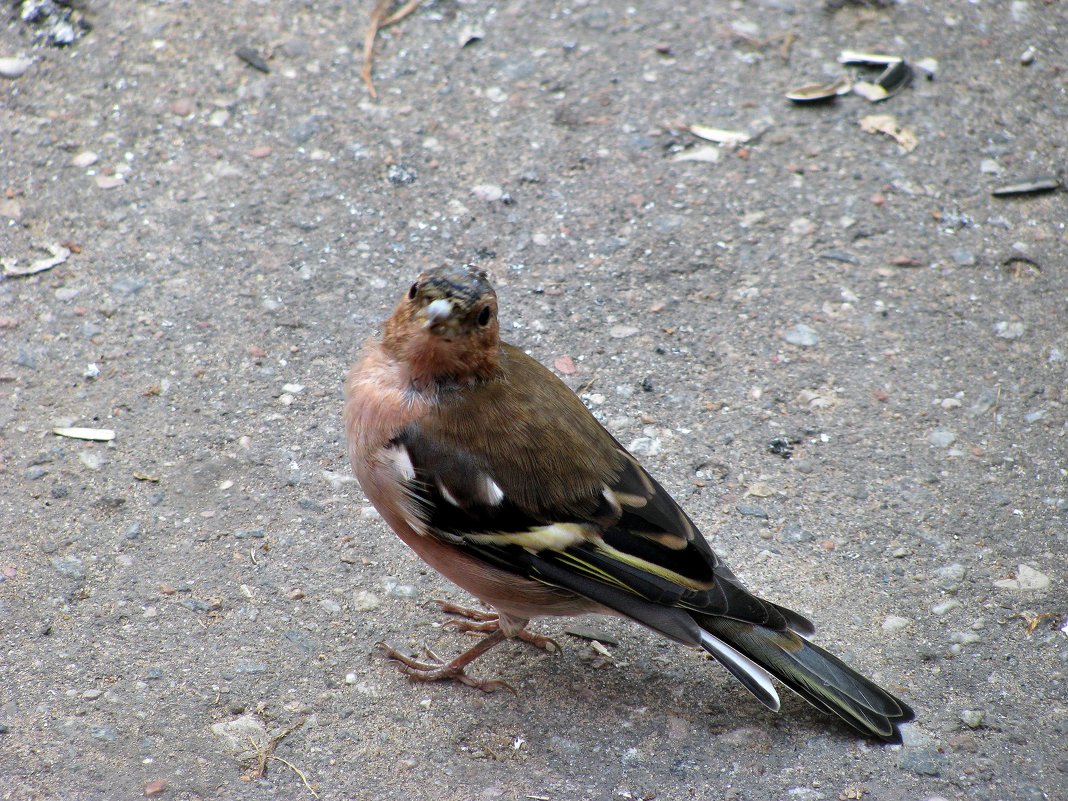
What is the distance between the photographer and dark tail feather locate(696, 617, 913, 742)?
333 centimetres

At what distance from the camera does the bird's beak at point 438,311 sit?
329cm

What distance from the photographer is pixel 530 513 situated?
3.40 m

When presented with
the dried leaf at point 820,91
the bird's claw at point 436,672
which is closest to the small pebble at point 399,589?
the bird's claw at point 436,672

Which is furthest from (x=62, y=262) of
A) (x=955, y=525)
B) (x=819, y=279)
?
(x=955, y=525)

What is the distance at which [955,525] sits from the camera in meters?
4.04

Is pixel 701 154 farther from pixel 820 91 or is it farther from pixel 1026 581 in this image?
pixel 1026 581

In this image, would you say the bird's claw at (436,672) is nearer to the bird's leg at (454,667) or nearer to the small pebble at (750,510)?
the bird's leg at (454,667)

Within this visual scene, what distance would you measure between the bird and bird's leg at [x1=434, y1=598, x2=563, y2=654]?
1.07 ft

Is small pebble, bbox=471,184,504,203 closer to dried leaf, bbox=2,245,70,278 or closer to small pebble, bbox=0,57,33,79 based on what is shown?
dried leaf, bbox=2,245,70,278

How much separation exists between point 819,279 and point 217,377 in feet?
8.52

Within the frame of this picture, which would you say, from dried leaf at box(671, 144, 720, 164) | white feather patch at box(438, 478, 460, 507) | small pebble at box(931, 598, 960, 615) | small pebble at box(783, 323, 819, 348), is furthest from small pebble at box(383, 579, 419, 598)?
dried leaf at box(671, 144, 720, 164)

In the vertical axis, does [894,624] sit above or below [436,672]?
below

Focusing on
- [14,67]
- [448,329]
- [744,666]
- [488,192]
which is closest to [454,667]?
[744,666]

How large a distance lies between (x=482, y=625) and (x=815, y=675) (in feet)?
3.71
